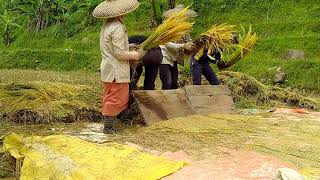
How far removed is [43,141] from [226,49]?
281 cm

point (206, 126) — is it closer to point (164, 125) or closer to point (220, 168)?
point (164, 125)

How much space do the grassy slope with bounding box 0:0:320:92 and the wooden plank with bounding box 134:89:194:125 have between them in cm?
522

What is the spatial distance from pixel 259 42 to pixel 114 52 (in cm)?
877

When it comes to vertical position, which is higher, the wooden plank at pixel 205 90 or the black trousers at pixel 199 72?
the black trousers at pixel 199 72

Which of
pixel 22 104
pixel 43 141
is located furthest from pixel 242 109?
pixel 43 141

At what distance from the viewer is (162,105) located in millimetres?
5824

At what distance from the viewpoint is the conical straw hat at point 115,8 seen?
5.09m

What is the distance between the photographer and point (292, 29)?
1401 centimetres

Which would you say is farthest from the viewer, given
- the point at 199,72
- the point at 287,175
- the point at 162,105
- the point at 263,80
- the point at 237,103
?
the point at 263,80

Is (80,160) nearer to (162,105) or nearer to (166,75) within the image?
(162,105)

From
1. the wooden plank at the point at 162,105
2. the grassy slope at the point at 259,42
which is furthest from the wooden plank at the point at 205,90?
the grassy slope at the point at 259,42

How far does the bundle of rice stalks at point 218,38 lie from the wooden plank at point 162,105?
664mm

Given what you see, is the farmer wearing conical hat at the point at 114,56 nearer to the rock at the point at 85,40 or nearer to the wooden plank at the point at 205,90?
the wooden plank at the point at 205,90

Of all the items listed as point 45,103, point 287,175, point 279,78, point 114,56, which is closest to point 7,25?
point 279,78
